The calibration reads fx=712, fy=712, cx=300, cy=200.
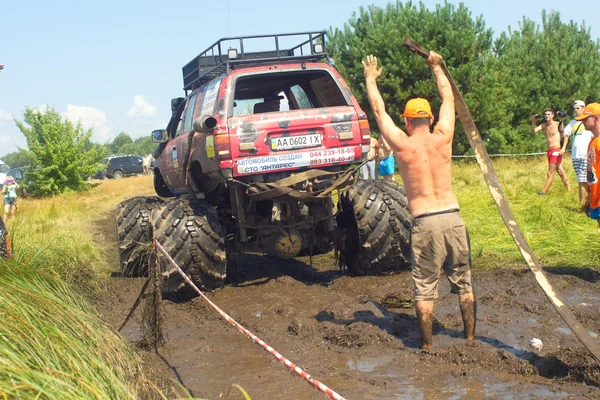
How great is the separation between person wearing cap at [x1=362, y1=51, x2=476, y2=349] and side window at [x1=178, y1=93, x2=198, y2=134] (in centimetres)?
344

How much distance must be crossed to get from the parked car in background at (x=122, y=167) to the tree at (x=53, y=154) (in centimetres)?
2265

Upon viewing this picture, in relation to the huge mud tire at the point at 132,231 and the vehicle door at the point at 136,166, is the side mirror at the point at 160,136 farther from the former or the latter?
the vehicle door at the point at 136,166

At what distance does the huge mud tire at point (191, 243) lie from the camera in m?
7.11

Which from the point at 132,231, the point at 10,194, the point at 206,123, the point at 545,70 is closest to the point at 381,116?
the point at 206,123

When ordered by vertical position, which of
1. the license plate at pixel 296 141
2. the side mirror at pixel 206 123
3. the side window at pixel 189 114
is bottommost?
the license plate at pixel 296 141

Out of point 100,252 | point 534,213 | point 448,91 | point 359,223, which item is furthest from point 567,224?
point 100,252

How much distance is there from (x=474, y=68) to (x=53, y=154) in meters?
18.2

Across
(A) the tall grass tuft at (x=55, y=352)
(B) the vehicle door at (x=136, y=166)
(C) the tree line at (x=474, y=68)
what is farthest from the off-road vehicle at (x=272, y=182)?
(B) the vehicle door at (x=136, y=166)

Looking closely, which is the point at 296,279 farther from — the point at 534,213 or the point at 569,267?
the point at 534,213

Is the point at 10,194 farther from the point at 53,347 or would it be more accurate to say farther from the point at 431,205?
the point at 53,347

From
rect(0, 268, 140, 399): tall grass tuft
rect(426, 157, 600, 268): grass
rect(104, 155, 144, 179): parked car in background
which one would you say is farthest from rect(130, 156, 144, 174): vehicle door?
rect(0, 268, 140, 399): tall grass tuft

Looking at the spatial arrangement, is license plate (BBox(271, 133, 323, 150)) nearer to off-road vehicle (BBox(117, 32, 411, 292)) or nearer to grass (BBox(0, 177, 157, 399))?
off-road vehicle (BBox(117, 32, 411, 292))

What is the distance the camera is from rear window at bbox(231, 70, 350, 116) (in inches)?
313

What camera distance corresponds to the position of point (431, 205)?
209 inches
